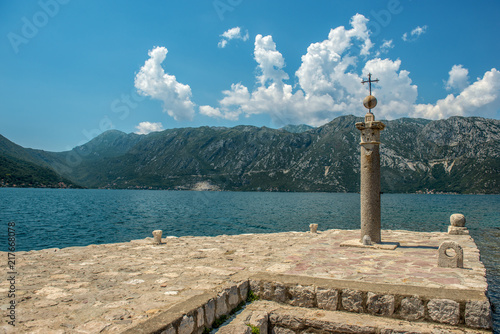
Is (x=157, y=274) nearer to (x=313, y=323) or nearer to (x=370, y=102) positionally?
(x=313, y=323)

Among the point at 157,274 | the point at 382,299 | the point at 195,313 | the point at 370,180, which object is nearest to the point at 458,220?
the point at 370,180

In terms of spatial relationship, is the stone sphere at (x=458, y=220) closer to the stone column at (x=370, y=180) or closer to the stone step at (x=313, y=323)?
the stone column at (x=370, y=180)

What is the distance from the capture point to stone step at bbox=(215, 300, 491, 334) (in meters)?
5.09

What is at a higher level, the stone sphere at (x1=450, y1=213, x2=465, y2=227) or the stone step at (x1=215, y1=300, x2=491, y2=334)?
the stone sphere at (x1=450, y1=213, x2=465, y2=227)

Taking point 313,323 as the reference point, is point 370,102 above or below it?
above

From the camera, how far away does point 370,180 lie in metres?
11.4

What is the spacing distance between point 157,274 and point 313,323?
12.3 ft

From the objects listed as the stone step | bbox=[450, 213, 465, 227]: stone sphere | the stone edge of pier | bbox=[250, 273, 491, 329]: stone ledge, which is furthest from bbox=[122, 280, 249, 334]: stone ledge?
bbox=[450, 213, 465, 227]: stone sphere

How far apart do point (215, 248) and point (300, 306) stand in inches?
225

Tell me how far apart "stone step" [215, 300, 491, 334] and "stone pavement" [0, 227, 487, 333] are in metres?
0.76

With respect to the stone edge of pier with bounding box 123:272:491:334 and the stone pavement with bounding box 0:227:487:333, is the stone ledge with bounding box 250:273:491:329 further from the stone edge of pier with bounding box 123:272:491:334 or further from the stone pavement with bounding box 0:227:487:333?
the stone pavement with bounding box 0:227:487:333

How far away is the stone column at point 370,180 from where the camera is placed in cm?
1138

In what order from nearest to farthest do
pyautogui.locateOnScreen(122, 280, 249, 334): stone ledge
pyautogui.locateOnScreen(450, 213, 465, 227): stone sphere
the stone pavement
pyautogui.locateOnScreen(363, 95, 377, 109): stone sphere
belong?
pyautogui.locateOnScreen(122, 280, 249, 334): stone ledge
the stone pavement
pyautogui.locateOnScreen(363, 95, 377, 109): stone sphere
pyautogui.locateOnScreen(450, 213, 465, 227): stone sphere

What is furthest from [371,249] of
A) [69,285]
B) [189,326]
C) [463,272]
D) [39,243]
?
[39,243]
